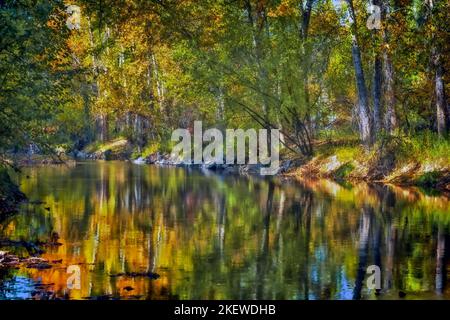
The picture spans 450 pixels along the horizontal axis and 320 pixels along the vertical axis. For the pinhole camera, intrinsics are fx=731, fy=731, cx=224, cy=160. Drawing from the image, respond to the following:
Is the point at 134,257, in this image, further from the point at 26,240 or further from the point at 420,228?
the point at 420,228

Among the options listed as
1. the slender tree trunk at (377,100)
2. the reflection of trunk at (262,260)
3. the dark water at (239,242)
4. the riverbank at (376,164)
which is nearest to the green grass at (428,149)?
the riverbank at (376,164)

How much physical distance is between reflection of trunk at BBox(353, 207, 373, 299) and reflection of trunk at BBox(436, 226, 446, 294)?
133 centimetres


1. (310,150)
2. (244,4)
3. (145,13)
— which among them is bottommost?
(310,150)

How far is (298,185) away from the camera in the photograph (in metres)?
37.3

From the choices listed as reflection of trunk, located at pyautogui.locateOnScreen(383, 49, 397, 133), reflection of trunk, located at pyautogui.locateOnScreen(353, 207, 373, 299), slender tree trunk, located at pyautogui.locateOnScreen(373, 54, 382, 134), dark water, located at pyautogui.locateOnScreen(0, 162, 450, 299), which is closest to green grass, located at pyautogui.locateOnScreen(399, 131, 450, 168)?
reflection of trunk, located at pyautogui.locateOnScreen(383, 49, 397, 133)

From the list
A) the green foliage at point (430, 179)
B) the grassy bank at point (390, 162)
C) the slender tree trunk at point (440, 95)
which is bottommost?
the green foliage at point (430, 179)

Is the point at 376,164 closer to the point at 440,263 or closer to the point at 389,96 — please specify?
the point at 389,96

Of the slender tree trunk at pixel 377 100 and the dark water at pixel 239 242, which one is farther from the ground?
the slender tree trunk at pixel 377 100

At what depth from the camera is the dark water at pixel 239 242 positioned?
12570 mm

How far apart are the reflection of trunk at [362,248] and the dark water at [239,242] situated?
0.09 feet

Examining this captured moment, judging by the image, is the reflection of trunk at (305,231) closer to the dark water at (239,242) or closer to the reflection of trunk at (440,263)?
the dark water at (239,242)
